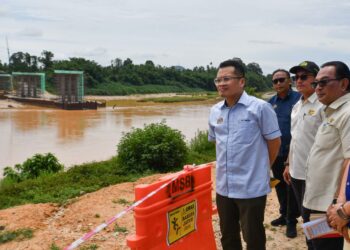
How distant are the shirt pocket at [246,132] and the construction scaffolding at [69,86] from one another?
33826 millimetres

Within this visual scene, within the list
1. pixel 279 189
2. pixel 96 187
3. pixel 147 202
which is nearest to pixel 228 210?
pixel 147 202

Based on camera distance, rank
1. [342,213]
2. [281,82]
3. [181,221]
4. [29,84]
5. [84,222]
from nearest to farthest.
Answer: [342,213] < [181,221] < [281,82] < [84,222] < [29,84]

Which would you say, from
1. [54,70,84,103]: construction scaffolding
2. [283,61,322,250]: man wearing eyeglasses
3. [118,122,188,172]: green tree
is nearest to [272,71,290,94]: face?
[283,61,322,250]: man wearing eyeglasses

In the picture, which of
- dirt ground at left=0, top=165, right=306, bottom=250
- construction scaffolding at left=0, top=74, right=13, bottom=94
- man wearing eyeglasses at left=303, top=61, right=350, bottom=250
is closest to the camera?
man wearing eyeglasses at left=303, top=61, right=350, bottom=250

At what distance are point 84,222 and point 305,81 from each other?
280cm

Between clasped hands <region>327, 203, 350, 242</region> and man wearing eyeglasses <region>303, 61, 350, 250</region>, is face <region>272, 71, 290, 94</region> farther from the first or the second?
clasped hands <region>327, 203, 350, 242</region>

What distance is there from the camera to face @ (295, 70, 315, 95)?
332 cm

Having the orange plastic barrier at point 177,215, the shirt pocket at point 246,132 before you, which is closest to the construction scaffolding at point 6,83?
the orange plastic barrier at point 177,215

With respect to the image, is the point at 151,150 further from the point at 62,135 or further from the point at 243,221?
the point at 62,135

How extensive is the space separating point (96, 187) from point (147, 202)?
4164 mm

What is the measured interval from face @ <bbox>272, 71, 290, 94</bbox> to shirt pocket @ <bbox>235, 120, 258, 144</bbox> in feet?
4.70

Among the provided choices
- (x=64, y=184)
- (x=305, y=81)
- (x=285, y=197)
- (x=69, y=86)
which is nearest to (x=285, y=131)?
(x=285, y=197)

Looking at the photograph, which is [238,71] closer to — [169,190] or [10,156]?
[169,190]

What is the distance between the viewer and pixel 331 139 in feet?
7.86
